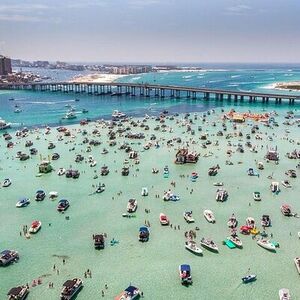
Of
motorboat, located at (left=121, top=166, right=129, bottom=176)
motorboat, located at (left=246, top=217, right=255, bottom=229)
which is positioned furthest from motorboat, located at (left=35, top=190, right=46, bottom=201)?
motorboat, located at (left=246, top=217, right=255, bottom=229)

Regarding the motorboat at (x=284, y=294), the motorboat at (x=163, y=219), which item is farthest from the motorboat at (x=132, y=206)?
the motorboat at (x=284, y=294)

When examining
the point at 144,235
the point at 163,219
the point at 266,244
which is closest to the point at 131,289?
the point at 144,235

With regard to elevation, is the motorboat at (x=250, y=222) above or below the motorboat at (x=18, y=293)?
above

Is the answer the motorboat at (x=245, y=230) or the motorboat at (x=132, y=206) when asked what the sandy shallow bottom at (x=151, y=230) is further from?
the motorboat at (x=245, y=230)

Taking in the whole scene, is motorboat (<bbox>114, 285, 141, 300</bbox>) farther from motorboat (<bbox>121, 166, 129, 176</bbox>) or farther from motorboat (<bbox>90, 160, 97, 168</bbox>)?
motorboat (<bbox>90, 160, 97, 168</bbox>)

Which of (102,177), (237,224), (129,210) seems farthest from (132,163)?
(237,224)

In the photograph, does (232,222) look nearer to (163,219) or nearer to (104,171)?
(163,219)

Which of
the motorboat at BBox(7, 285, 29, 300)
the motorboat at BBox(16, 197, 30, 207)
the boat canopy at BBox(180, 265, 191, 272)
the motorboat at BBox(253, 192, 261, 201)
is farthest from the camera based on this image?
the motorboat at BBox(253, 192, 261, 201)
